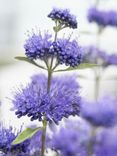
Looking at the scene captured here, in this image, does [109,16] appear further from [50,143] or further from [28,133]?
[28,133]

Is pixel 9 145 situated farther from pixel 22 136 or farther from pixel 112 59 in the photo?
pixel 112 59

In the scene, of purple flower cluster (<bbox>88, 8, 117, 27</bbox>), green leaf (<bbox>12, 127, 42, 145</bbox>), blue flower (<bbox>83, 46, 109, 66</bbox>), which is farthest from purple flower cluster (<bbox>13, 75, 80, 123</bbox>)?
purple flower cluster (<bbox>88, 8, 117, 27</bbox>)

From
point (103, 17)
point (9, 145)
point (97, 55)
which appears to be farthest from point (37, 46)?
point (103, 17)

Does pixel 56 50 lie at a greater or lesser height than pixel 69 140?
greater

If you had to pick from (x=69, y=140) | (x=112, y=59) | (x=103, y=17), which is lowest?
(x=69, y=140)

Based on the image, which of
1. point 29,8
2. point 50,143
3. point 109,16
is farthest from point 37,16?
point 50,143

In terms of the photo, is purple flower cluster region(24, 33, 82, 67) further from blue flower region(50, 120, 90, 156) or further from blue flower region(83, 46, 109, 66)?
blue flower region(83, 46, 109, 66)
